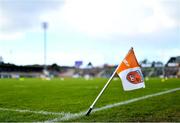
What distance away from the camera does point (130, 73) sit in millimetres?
9281

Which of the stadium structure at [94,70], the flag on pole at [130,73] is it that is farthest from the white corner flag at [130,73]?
the stadium structure at [94,70]

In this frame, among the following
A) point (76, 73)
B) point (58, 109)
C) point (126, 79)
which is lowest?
point (76, 73)

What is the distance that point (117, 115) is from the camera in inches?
367

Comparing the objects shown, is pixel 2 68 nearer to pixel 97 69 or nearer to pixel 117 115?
pixel 97 69

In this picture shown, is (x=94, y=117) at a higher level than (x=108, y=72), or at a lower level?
higher

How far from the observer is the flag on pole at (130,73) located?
361 inches

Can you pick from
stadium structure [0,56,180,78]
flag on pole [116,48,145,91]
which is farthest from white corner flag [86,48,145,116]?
stadium structure [0,56,180,78]

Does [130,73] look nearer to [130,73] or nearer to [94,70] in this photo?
[130,73]

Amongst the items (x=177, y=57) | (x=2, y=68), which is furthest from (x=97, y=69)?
(x=2, y=68)

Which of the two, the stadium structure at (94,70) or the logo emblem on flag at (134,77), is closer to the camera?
the logo emblem on flag at (134,77)

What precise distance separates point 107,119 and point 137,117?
2.54 ft

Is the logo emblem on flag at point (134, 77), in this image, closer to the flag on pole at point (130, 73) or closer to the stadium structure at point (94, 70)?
the flag on pole at point (130, 73)

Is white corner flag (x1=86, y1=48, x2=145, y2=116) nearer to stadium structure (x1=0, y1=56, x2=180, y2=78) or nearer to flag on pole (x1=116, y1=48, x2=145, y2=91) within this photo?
flag on pole (x1=116, y1=48, x2=145, y2=91)

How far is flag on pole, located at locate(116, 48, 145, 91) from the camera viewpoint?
9172 millimetres
